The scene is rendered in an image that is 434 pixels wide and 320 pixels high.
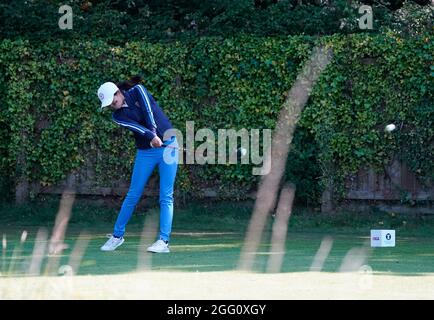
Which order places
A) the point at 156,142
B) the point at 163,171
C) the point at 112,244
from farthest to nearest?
the point at 112,244 → the point at 163,171 → the point at 156,142

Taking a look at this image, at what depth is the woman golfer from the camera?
10.9 metres

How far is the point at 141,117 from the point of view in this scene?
1105 cm

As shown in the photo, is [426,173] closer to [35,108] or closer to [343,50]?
[343,50]

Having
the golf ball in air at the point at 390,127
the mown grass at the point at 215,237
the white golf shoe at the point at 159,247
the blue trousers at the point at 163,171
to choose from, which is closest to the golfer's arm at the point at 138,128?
the blue trousers at the point at 163,171

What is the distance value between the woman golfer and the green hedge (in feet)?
13.9

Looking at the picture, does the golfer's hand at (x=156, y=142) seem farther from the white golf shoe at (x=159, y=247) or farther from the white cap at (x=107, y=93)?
the white golf shoe at (x=159, y=247)

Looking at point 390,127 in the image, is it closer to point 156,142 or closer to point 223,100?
point 223,100

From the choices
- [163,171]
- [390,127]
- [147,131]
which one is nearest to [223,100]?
[390,127]

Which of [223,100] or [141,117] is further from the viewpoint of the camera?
[223,100]

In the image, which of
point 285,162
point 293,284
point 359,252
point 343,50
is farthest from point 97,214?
point 293,284

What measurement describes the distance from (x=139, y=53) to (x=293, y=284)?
25.6ft

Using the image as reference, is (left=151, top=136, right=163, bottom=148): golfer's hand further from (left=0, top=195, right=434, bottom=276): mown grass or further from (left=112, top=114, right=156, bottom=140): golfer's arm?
(left=0, top=195, right=434, bottom=276): mown grass

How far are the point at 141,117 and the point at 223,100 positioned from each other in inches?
177

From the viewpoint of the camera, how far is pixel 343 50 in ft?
49.0
